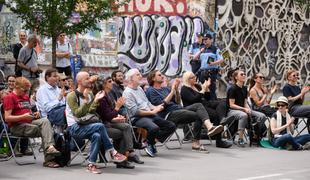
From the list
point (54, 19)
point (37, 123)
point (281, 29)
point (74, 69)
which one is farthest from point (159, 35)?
point (37, 123)

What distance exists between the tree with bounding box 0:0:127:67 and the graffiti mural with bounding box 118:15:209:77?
309 inches

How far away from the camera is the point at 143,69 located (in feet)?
86.0

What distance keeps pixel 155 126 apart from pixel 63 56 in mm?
6315

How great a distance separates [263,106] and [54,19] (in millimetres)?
5071

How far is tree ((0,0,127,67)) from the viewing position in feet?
55.2

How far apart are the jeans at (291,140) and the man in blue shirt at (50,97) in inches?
177

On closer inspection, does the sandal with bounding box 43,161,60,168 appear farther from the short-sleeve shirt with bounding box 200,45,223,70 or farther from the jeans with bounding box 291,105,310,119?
the short-sleeve shirt with bounding box 200,45,223,70

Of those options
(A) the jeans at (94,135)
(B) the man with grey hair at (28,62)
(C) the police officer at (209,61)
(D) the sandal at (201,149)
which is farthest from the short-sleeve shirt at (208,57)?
(A) the jeans at (94,135)

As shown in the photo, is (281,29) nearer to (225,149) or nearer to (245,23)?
(245,23)

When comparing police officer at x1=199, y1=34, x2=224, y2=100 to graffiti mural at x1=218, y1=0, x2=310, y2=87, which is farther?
graffiti mural at x1=218, y1=0, x2=310, y2=87

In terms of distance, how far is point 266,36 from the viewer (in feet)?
104

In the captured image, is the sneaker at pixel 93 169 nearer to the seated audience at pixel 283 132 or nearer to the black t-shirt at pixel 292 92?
the seated audience at pixel 283 132

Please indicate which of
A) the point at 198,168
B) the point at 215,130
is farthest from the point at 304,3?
the point at 198,168

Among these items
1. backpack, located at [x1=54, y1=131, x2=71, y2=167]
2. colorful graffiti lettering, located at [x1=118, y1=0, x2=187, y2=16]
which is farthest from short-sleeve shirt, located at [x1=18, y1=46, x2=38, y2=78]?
colorful graffiti lettering, located at [x1=118, y1=0, x2=187, y2=16]
